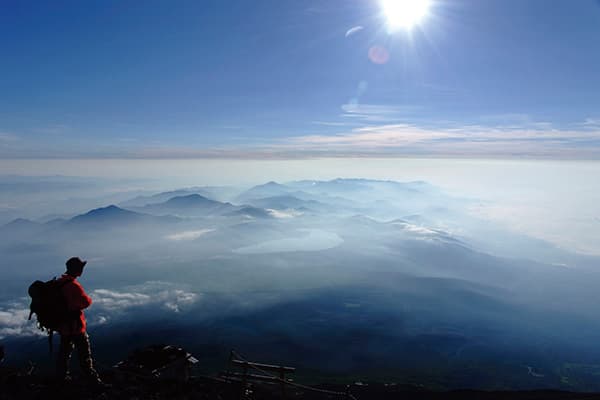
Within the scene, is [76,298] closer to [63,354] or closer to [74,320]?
[74,320]

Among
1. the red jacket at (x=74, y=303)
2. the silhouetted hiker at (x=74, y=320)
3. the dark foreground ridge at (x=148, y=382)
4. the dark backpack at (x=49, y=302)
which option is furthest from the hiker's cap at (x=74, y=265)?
the dark foreground ridge at (x=148, y=382)

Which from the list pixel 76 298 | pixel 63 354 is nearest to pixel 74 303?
pixel 76 298

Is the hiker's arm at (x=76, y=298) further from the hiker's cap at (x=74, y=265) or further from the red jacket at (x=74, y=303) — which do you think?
the hiker's cap at (x=74, y=265)

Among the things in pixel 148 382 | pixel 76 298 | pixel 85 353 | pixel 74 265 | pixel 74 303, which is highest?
pixel 74 265

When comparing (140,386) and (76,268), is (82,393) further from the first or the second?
(76,268)

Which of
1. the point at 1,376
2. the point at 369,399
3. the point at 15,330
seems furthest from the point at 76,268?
the point at 15,330

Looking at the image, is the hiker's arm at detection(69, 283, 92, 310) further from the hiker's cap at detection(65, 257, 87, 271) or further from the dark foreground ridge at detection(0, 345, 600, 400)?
the dark foreground ridge at detection(0, 345, 600, 400)

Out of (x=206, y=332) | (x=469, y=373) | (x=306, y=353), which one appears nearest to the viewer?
(x=469, y=373)

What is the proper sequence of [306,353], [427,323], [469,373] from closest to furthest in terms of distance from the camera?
[469,373] < [306,353] < [427,323]
